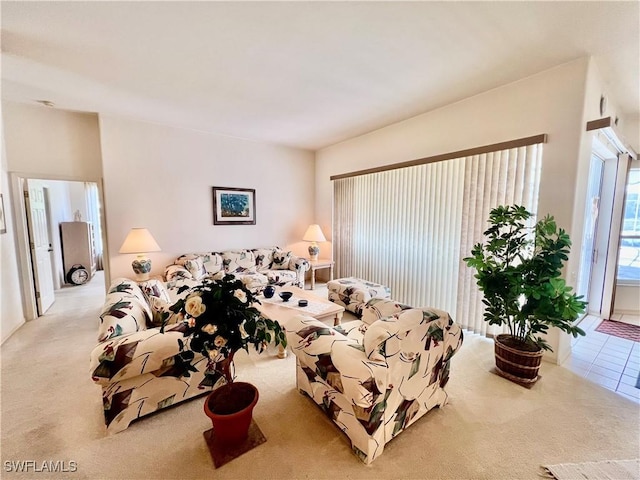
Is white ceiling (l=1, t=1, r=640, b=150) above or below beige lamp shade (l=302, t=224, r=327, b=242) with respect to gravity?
above

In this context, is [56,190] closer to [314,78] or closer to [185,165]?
[185,165]

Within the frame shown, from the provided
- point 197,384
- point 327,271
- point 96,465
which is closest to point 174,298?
point 197,384

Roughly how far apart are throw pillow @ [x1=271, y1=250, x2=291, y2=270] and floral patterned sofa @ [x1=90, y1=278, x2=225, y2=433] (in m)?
2.81

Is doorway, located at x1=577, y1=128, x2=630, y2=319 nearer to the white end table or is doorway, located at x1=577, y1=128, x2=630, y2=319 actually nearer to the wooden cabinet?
the white end table

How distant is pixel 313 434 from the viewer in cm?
181

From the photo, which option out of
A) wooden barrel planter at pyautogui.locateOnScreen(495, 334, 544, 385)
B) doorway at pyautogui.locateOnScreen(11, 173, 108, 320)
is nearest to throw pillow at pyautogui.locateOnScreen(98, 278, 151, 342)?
doorway at pyautogui.locateOnScreen(11, 173, 108, 320)

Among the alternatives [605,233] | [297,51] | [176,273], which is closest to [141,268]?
[176,273]

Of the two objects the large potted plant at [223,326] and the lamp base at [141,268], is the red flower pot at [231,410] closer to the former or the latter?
the large potted plant at [223,326]

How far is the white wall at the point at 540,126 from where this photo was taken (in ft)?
8.09

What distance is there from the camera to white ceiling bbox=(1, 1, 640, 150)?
182 cm

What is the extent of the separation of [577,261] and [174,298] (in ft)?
14.4

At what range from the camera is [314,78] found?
8.89ft

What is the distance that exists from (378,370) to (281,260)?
372cm

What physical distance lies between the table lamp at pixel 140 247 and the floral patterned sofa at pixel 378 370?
2.70 m
